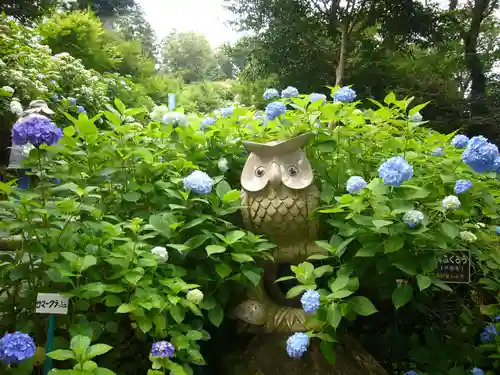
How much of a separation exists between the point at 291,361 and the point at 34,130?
1.05 meters

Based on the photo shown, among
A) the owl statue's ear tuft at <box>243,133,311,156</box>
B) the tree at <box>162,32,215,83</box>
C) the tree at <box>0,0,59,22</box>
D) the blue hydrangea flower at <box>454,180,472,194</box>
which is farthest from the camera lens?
the tree at <box>162,32,215,83</box>

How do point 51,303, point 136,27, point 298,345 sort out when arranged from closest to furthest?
1. point 51,303
2. point 298,345
3. point 136,27

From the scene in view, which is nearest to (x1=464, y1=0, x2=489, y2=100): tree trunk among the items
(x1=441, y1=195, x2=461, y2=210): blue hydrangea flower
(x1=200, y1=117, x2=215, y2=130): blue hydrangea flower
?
(x1=200, y1=117, x2=215, y2=130): blue hydrangea flower

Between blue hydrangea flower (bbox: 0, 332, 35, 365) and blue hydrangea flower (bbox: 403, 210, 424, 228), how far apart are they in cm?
107

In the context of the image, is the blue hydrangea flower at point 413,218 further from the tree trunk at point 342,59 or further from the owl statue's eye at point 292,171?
the tree trunk at point 342,59

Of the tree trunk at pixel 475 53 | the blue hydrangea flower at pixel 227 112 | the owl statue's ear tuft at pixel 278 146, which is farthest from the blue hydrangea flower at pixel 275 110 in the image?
the tree trunk at pixel 475 53

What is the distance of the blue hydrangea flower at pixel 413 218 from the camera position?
1339 mm

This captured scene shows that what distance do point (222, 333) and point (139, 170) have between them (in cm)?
68

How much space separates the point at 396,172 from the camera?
1370 millimetres

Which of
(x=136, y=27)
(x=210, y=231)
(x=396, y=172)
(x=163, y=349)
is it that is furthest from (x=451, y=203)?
(x=136, y=27)

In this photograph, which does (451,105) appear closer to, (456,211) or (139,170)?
(456,211)

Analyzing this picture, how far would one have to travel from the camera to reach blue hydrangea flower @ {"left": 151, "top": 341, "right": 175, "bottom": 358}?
119 cm

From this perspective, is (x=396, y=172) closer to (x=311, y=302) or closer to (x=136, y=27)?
(x=311, y=302)

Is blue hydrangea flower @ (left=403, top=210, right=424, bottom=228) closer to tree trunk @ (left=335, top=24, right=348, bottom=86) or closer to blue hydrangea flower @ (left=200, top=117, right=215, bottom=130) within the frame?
blue hydrangea flower @ (left=200, top=117, right=215, bottom=130)
